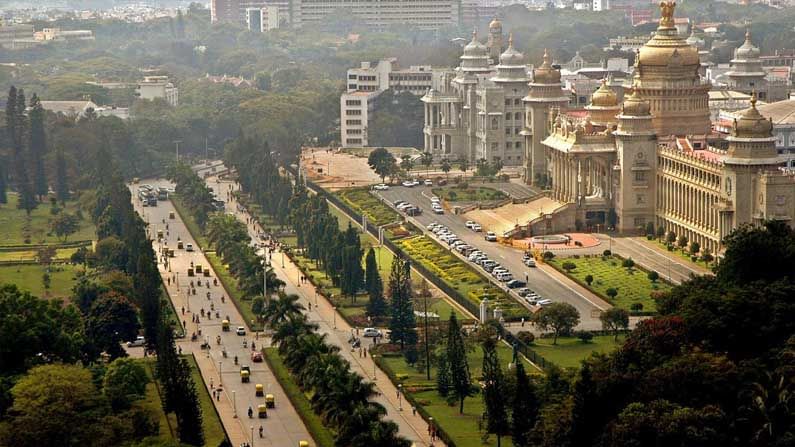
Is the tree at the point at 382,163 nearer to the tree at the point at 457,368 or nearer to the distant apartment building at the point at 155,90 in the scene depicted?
the distant apartment building at the point at 155,90

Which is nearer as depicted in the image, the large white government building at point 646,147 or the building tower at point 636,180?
the large white government building at point 646,147

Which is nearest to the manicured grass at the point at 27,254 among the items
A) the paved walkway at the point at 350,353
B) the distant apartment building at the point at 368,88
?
the paved walkway at the point at 350,353

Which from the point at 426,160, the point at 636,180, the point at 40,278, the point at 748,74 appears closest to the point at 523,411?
the point at 40,278

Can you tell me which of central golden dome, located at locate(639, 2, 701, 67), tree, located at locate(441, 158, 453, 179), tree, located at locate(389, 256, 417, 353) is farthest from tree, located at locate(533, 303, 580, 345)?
tree, located at locate(441, 158, 453, 179)

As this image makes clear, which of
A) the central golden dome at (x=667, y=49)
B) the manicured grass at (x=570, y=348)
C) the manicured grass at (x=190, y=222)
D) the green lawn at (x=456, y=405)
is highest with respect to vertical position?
the central golden dome at (x=667, y=49)

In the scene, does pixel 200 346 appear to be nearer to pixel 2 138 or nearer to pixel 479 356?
pixel 479 356

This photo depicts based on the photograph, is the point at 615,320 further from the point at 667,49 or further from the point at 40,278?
the point at 667,49

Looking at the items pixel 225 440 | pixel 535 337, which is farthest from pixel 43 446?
pixel 535 337
